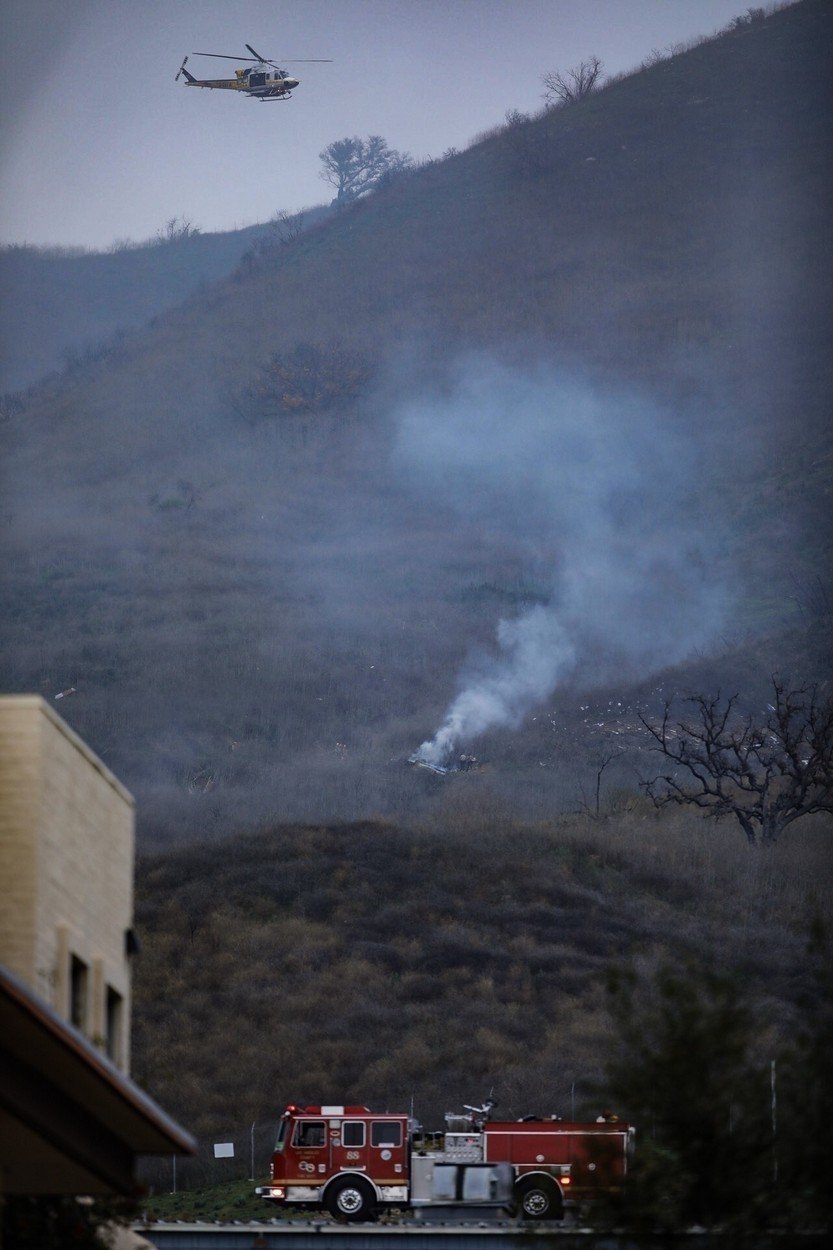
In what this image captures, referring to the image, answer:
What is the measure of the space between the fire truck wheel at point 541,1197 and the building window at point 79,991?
52.2 feet

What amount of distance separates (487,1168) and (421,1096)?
22648mm

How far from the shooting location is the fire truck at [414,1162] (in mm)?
32750

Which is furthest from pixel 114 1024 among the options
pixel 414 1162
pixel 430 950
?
pixel 430 950

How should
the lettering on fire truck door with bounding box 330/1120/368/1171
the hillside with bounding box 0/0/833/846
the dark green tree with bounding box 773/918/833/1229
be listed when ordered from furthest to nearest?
the hillside with bounding box 0/0/833/846 → the lettering on fire truck door with bounding box 330/1120/368/1171 → the dark green tree with bounding box 773/918/833/1229

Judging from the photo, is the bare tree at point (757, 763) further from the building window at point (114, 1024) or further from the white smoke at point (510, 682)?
the building window at point (114, 1024)

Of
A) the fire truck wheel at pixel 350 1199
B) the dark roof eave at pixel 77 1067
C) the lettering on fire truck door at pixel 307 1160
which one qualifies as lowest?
the fire truck wheel at pixel 350 1199

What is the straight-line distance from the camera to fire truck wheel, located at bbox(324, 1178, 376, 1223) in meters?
33.5

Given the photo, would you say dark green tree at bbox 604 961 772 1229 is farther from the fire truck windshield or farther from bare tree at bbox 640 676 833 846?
bare tree at bbox 640 676 833 846

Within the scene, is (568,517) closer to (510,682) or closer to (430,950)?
(510,682)

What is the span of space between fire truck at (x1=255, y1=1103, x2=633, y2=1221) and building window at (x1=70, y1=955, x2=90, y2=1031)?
15.5 metres

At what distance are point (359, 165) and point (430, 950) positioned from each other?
105 m

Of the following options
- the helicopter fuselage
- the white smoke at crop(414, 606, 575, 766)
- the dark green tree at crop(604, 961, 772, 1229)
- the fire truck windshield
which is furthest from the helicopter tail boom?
the dark green tree at crop(604, 961, 772, 1229)

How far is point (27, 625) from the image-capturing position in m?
111

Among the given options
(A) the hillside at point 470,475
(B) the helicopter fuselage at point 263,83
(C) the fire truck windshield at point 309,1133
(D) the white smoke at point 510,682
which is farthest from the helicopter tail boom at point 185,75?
(C) the fire truck windshield at point 309,1133
